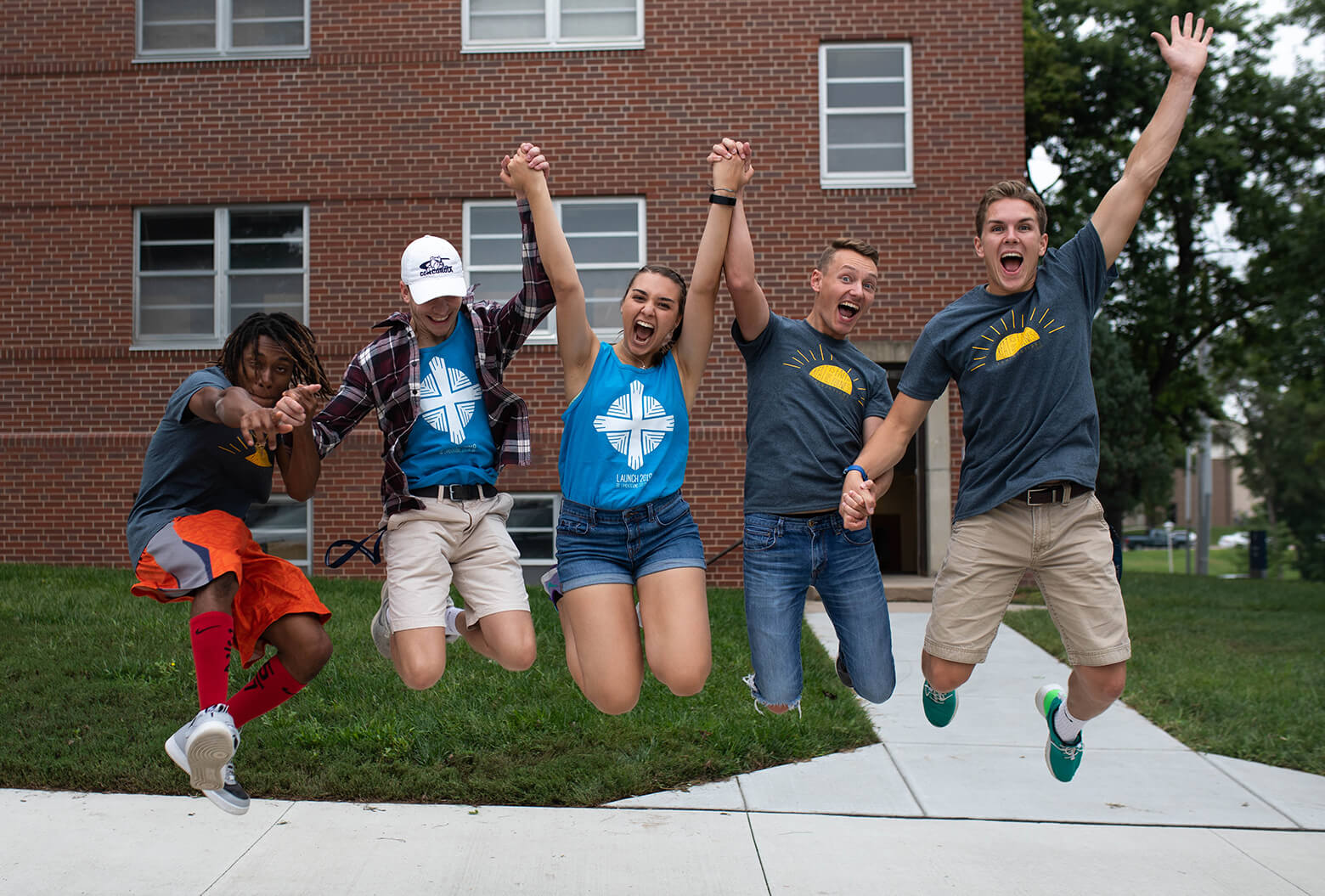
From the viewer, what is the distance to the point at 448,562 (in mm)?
4891

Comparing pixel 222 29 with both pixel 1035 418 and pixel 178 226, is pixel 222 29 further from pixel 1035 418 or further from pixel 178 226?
pixel 1035 418

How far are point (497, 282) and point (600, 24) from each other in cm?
326

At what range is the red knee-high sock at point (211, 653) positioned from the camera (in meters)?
4.39

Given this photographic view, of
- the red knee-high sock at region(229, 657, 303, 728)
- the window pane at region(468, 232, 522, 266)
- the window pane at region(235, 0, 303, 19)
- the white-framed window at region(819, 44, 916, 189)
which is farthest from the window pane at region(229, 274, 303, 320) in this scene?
the red knee-high sock at region(229, 657, 303, 728)

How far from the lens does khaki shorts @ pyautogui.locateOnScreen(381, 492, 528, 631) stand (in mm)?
4738

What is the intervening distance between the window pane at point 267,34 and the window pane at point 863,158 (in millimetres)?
6456

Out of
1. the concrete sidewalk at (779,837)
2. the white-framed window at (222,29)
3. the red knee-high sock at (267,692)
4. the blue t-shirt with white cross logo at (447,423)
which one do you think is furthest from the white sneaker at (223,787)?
the white-framed window at (222,29)

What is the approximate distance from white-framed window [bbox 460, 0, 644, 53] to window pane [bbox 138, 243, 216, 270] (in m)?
3.95

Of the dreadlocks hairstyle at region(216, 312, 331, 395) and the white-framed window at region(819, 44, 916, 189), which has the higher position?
the white-framed window at region(819, 44, 916, 189)

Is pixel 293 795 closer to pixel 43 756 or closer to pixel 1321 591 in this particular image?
pixel 43 756

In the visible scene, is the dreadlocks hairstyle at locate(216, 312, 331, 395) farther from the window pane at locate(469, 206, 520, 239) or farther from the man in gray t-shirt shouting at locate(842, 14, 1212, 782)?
the window pane at locate(469, 206, 520, 239)

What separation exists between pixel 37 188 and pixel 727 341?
8409 mm

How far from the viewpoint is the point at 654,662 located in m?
4.61

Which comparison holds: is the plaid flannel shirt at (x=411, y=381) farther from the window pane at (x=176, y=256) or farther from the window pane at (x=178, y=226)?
Result: the window pane at (x=178, y=226)
